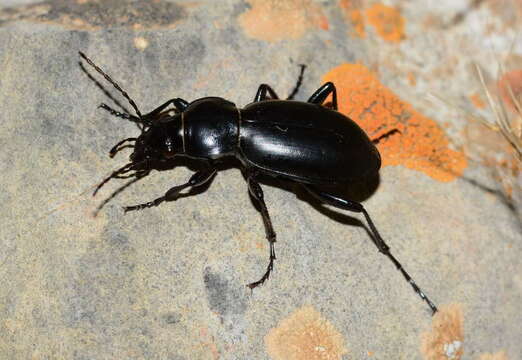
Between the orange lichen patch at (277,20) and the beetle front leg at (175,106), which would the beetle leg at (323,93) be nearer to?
the orange lichen patch at (277,20)

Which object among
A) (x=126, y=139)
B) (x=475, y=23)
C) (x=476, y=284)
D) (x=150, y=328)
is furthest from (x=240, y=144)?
(x=475, y=23)

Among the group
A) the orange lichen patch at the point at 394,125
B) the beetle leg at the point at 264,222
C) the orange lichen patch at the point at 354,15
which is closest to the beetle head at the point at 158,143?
the beetle leg at the point at 264,222

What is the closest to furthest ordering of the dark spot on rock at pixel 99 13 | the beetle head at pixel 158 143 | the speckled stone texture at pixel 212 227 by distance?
the speckled stone texture at pixel 212 227 < the beetle head at pixel 158 143 < the dark spot on rock at pixel 99 13

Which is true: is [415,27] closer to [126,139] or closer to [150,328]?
[126,139]

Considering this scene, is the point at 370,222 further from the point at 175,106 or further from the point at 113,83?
the point at 113,83

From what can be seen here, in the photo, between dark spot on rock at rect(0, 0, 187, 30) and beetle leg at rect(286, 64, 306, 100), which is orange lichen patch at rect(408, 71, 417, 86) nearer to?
beetle leg at rect(286, 64, 306, 100)
